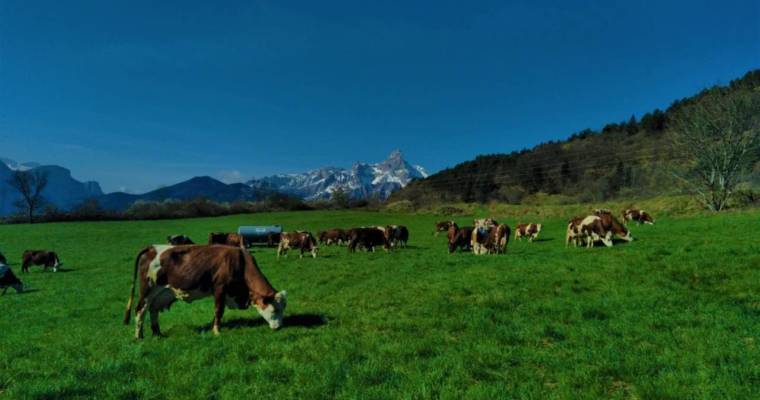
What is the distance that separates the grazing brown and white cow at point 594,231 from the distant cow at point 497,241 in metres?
4.37

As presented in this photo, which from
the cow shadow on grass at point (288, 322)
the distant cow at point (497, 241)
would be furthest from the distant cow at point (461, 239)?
the cow shadow on grass at point (288, 322)

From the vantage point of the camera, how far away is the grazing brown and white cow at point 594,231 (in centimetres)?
2311

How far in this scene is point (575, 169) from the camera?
12406 centimetres

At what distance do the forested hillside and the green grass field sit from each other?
204 feet

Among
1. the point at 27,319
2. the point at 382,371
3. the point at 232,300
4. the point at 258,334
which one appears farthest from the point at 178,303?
the point at 382,371

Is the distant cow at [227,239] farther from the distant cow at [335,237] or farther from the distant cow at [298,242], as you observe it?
the distant cow at [335,237]

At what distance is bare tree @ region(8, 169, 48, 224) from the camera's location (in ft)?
279

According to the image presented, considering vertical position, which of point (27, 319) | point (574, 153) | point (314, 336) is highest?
point (574, 153)

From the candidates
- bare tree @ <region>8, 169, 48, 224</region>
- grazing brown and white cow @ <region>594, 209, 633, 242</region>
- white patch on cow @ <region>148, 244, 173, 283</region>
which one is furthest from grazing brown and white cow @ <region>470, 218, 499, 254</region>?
bare tree @ <region>8, 169, 48, 224</region>

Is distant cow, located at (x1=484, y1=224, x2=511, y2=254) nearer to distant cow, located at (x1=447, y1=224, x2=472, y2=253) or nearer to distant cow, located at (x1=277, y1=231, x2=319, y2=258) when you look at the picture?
distant cow, located at (x1=447, y1=224, x2=472, y2=253)

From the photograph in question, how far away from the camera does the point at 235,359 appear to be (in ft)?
25.0

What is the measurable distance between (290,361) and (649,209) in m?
53.2

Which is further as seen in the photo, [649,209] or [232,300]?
[649,209]

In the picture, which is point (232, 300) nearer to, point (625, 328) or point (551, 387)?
point (551, 387)
